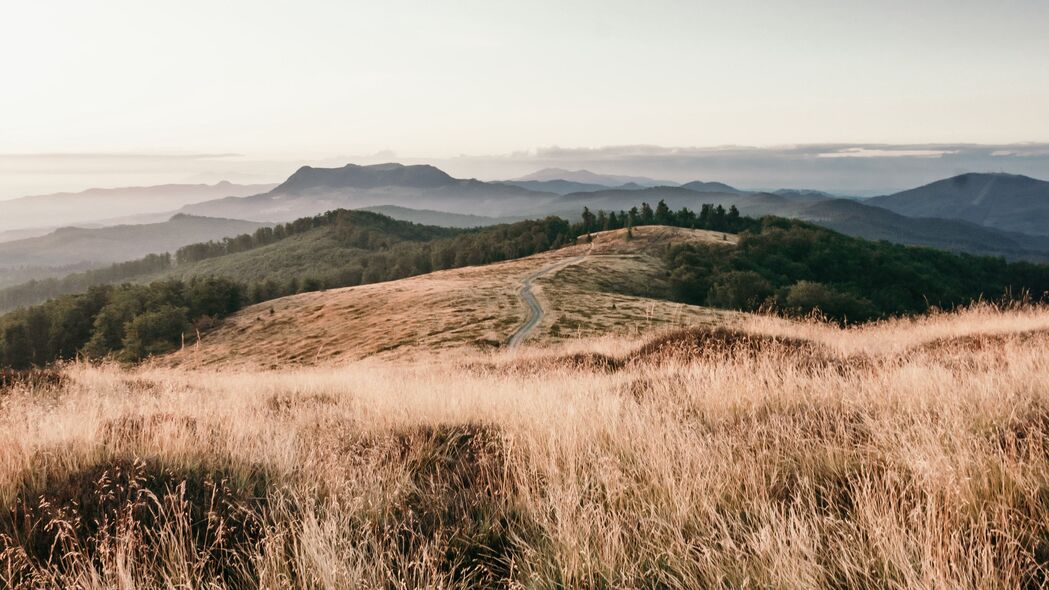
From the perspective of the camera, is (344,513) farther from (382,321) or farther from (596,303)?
(382,321)

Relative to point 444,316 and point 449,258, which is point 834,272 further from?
point 444,316

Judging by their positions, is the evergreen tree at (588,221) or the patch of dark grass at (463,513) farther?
the evergreen tree at (588,221)

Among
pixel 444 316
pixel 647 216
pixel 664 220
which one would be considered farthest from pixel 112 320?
pixel 664 220

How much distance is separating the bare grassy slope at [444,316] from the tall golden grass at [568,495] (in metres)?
21.7

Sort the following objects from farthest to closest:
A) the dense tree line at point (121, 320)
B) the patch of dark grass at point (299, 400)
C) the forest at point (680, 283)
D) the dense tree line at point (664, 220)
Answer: the dense tree line at point (664, 220), the forest at point (680, 283), the dense tree line at point (121, 320), the patch of dark grass at point (299, 400)

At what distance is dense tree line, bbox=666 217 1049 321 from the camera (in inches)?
3836

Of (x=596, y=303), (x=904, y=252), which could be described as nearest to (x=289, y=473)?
(x=596, y=303)

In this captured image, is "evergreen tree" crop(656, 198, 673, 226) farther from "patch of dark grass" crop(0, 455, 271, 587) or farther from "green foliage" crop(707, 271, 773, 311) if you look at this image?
"patch of dark grass" crop(0, 455, 271, 587)

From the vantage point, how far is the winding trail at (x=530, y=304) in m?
42.2

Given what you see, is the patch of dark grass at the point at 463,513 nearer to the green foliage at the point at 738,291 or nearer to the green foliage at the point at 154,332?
the green foliage at the point at 738,291

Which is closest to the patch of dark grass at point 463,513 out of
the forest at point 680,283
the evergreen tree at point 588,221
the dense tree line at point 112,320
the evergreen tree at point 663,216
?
the forest at point 680,283

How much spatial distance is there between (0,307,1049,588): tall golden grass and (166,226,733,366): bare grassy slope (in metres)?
21.7

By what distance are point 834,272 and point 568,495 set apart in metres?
154

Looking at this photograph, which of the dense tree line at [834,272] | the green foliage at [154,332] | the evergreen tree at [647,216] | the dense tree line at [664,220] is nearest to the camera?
the green foliage at [154,332]
